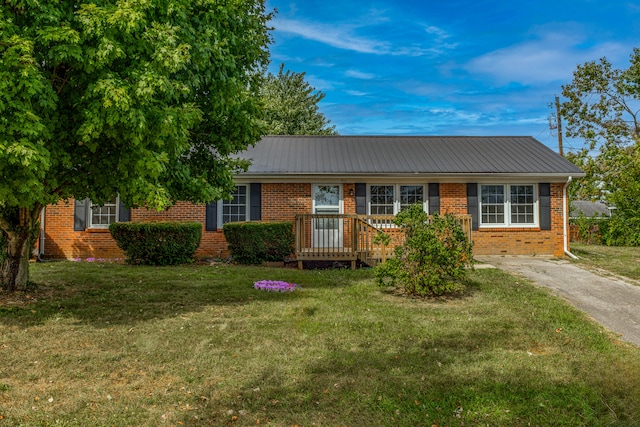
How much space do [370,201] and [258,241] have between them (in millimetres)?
3915

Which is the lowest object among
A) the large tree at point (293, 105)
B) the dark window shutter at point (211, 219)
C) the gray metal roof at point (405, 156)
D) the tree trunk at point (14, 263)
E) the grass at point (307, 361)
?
the grass at point (307, 361)

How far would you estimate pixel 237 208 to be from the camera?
13.2 m

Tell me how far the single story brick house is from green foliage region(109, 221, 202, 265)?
161 centimetres

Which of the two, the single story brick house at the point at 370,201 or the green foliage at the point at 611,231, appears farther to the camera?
the green foliage at the point at 611,231

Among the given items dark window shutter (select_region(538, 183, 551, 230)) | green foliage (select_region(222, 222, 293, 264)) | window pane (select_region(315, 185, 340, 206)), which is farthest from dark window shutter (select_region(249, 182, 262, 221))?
dark window shutter (select_region(538, 183, 551, 230))

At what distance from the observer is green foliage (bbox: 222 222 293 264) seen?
448 inches

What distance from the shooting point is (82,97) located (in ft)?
17.6

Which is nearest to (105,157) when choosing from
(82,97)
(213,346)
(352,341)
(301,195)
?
(82,97)

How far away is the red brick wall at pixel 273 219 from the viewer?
1295 centimetres

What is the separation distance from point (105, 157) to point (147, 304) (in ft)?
7.93

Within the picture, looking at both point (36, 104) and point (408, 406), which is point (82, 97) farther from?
point (408, 406)

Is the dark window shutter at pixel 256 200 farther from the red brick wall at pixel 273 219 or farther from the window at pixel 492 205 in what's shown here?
the window at pixel 492 205

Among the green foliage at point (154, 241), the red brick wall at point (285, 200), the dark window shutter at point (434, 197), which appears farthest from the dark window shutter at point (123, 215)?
the dark window shutter at point (434, 197)

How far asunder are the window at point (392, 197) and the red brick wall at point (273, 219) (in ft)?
2.17
